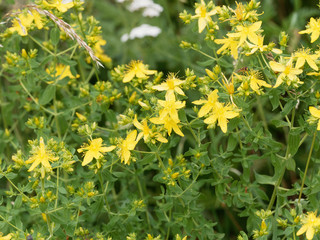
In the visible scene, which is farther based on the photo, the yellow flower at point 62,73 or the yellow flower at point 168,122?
the yellow flower at point 62,73

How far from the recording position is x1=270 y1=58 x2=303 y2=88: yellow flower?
2164 millimetres

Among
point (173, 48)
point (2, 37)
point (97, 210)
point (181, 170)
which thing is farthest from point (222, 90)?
point (173, 48)

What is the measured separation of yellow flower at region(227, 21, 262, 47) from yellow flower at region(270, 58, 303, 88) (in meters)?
0.19

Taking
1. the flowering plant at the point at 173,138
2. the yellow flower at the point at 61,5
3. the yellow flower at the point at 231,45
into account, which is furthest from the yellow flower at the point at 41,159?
the yellow flower at the point at 231,45

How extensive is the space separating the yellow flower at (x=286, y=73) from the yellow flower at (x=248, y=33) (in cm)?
19

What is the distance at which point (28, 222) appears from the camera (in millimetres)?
3018

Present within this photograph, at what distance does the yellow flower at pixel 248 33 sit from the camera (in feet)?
7.57

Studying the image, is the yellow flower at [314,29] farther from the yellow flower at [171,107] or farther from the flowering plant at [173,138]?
the yellow flower at [171,107]

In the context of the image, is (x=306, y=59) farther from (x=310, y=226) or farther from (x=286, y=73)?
(x=310, y=226)

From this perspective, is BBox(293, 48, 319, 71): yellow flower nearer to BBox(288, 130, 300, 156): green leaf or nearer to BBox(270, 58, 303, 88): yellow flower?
BBox(270, 58, 303, 88): yellow flower

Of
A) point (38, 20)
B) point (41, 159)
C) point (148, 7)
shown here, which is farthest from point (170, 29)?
point (41, 159)

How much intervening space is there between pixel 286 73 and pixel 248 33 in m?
0.28

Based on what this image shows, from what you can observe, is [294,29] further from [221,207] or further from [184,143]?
[221,207]

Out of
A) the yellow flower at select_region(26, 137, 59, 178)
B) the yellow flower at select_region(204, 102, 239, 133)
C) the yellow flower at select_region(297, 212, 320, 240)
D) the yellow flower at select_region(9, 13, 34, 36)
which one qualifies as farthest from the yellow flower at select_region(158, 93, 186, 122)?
the yellow flower at select_region(9, 13, 34, 36)
